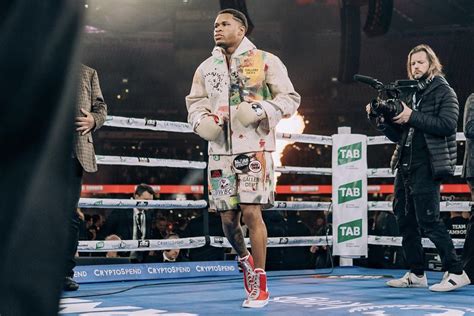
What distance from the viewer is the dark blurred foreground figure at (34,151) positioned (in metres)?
0.45

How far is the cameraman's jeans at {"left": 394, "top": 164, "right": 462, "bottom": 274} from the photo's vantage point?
342 cm

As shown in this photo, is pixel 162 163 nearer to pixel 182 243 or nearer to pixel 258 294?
pixel 182 243

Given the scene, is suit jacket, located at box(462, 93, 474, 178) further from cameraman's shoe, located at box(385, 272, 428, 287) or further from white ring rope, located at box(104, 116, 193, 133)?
white ring rope, located at box(104, 116, 193, 133)

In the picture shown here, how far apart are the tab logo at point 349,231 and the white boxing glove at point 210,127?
2413mm

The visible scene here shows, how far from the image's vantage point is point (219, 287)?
354 cm

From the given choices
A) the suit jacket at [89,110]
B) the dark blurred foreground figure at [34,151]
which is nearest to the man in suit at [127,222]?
the suit jacket at [89,110]

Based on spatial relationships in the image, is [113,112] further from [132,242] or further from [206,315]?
[206,315]

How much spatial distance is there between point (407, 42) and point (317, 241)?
11376 millimetres

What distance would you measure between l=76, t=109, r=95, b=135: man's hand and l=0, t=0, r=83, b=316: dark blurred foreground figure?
2.76 meters

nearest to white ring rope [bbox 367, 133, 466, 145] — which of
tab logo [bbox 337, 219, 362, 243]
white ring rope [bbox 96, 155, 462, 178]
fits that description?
white ring rope [bbox 96, 155, 462, 178]

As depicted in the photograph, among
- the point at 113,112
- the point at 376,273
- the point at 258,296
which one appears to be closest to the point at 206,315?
the point at 258,296

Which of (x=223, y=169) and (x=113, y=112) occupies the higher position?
(x=113, y=112)

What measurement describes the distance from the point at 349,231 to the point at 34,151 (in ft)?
15.2

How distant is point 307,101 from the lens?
51.2ft
